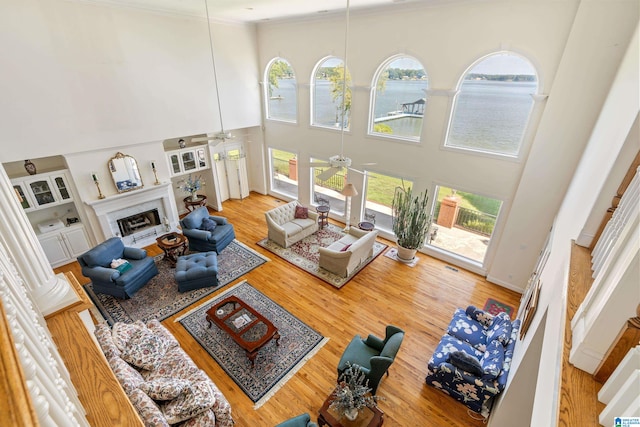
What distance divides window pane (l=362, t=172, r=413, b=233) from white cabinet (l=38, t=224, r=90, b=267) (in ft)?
23.3

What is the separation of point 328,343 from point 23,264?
4082 millimetres

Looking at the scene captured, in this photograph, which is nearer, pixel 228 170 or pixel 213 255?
pixel 213 255

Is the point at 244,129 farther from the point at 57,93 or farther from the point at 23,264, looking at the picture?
the point at 23,264

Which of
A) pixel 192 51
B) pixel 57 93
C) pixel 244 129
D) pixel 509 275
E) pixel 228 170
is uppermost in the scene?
pixel 192 51

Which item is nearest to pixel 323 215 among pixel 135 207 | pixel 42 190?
pixel 135 207

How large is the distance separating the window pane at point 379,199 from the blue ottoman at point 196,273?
4.32 m

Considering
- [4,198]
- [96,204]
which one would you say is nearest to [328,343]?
[4,198]

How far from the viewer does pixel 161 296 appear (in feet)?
19.4

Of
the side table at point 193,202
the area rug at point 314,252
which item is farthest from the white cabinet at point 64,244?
the area rug at point 314,252

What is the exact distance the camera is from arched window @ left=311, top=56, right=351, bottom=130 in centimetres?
758

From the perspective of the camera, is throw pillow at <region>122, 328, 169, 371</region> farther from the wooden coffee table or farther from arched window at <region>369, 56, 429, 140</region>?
arched window at <region>369, 56, 429, 140</region>

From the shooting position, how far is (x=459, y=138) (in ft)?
20.1

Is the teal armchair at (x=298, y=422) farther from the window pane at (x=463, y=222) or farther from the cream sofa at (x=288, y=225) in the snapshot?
the window pane at (x=463, y=222)

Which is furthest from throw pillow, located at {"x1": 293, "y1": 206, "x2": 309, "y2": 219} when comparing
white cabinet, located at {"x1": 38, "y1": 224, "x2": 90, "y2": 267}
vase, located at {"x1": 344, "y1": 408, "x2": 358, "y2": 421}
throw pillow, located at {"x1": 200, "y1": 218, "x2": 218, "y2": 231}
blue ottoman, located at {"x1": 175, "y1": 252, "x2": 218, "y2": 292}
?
vase, located at {"x1": 344, "y1": 408, "x2": 358, "y2": 421}
